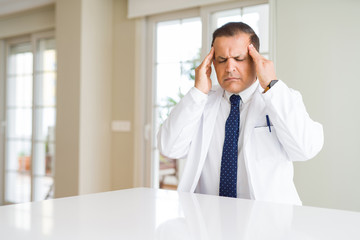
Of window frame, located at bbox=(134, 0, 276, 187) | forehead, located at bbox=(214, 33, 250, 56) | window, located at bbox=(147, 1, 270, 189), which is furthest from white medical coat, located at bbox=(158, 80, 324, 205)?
window frame, located at bbox=(134, 0, 276, 187)

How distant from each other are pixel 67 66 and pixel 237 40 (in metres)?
2.94

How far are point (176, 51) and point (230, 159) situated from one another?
2.59 m

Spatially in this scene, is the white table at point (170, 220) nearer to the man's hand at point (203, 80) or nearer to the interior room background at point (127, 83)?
the man's hand at point (203, 80)

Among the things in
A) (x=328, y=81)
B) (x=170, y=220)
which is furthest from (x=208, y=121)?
(x=328, y=81)

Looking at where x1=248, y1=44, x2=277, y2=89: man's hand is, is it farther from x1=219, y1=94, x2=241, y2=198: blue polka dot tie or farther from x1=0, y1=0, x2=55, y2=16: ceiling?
x1=0, y1=0, x2=55, y2=16: ceiling

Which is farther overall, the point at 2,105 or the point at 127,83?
the point at 2,105

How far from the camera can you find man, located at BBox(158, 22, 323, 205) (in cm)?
142

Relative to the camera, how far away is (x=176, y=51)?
3924mm

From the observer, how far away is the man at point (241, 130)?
56.0 inches

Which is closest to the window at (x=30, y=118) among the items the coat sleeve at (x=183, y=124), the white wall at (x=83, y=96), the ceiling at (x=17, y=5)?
the ceiling at (x=17, y=5)

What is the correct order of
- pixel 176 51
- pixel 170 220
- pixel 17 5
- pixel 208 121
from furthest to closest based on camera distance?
pixel 17 5
pixel 176 51
pixel 208 121
pixel 170 220

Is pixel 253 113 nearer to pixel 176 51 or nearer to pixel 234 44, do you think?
pixel 234 44

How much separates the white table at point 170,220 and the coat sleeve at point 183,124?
506 mm

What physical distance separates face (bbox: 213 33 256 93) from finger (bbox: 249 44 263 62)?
1.1 inches
